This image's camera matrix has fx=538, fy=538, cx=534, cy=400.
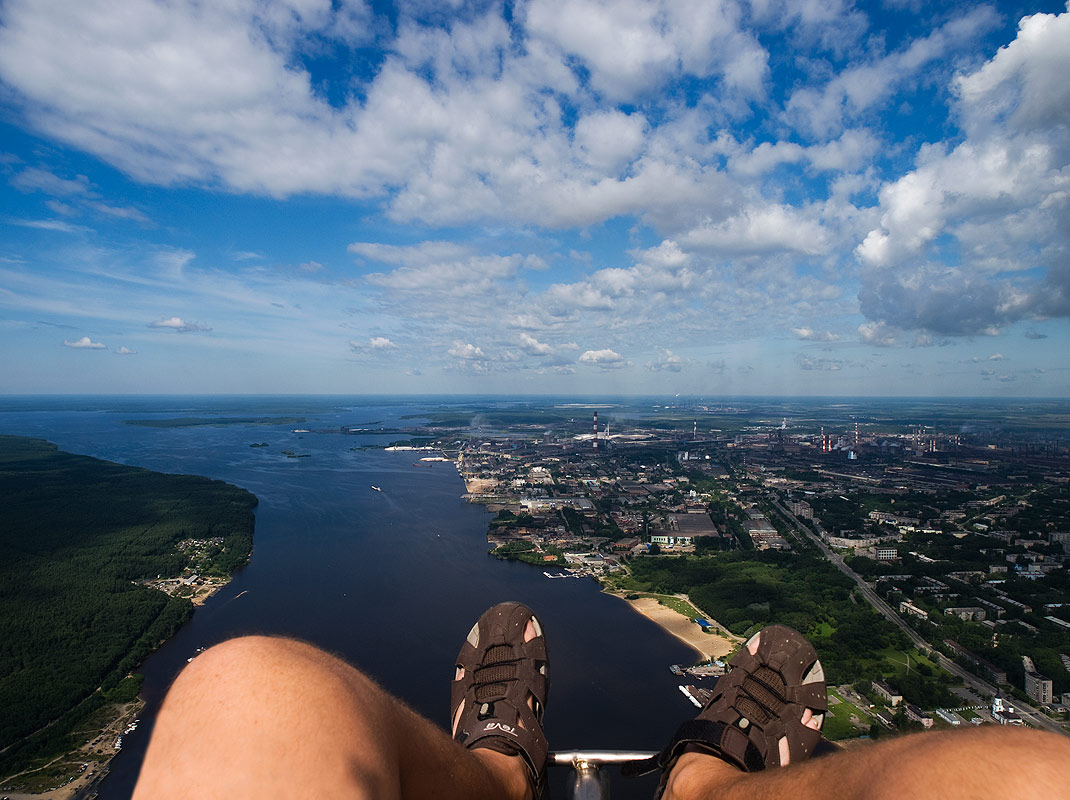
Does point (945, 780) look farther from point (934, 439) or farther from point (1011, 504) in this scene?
point (934, 439)

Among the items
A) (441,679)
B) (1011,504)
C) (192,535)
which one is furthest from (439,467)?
(1011,504)

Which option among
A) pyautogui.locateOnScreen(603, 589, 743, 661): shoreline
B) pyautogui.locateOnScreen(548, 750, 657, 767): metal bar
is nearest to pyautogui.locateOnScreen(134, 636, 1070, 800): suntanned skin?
pyautogui.locateOnScreen(548, 750, 657, 767): metal bar

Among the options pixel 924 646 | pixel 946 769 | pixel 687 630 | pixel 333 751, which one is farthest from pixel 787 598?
pixel 333 751

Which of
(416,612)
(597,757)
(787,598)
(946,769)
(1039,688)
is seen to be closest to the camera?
(946,769)

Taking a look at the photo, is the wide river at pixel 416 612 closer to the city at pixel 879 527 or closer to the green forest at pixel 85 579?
the green forest at pixel 85 579

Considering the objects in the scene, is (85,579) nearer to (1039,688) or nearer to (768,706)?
(768,706)

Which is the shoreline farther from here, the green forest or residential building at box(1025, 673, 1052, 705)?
the green forest
